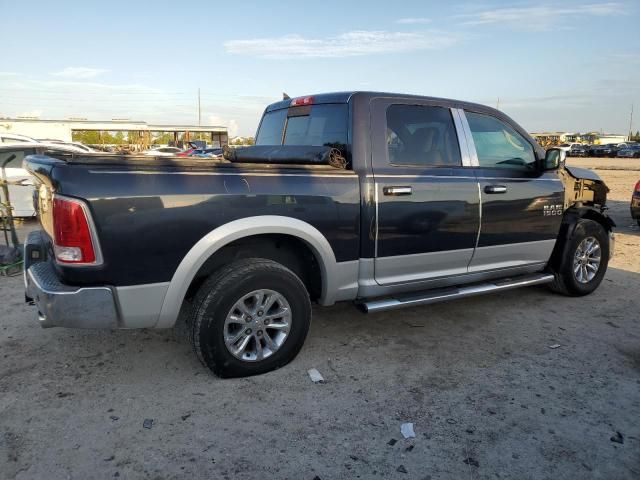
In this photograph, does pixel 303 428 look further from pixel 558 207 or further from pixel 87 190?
pixel 558 207

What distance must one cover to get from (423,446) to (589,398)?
126 centimetres

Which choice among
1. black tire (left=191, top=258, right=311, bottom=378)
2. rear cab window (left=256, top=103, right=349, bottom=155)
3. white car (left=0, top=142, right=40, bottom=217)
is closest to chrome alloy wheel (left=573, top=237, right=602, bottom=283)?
rear cab window (left=256, top=103, right=349, bottom=155)

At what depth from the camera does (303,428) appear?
269cm

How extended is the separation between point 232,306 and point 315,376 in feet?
2.52

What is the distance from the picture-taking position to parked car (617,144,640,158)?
45656 millimetres

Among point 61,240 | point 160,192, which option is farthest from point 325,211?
point 61,240

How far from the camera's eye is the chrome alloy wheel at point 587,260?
16.1ft

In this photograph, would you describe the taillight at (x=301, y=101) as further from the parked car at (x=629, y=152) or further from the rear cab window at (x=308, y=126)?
the parked car at (x=629, y=152)

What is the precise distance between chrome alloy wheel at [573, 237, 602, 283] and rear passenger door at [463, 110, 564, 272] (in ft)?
1.51

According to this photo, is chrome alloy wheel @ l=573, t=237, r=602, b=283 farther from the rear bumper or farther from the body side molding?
the rear bumper

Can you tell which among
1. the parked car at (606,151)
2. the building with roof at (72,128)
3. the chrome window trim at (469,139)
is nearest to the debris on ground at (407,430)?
the chrome window trim at (469,139)

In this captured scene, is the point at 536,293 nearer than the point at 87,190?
No

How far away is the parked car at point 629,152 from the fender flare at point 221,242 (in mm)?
52367

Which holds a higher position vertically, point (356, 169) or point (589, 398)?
point (356, 169)
